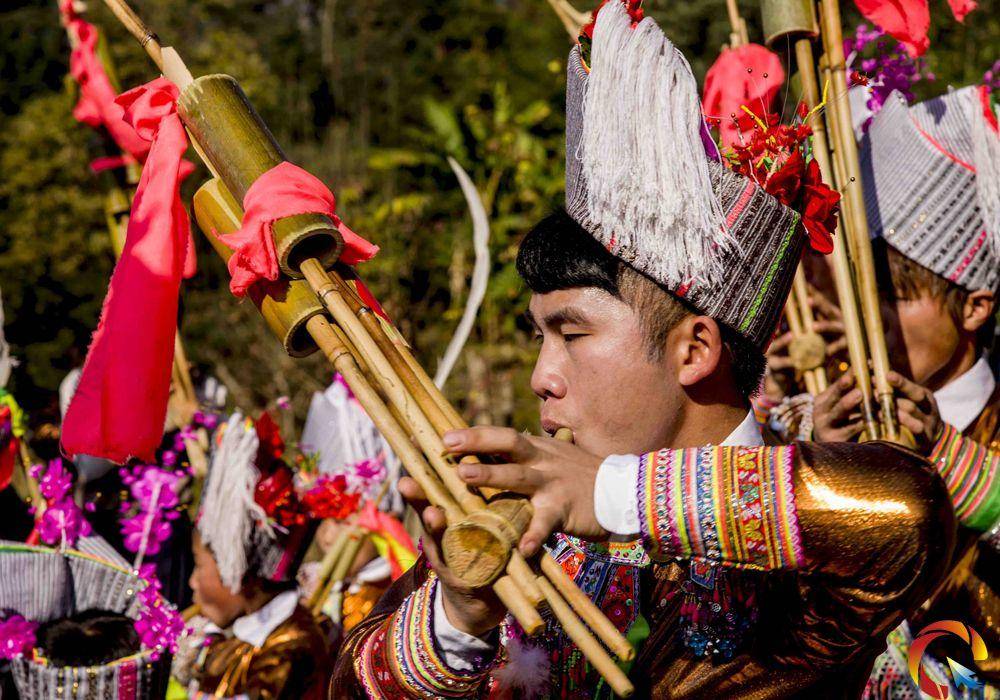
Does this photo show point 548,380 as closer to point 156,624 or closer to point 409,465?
point 409,465

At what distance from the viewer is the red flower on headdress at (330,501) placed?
4012mm

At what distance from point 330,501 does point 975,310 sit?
224cm

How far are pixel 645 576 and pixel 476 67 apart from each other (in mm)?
17260

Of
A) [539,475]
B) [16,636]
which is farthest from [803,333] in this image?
[16,636]

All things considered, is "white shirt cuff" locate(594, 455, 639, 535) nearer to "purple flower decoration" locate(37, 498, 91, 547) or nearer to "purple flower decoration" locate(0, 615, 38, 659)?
"purple flower decoration" locate(0, 615, 38, 659)

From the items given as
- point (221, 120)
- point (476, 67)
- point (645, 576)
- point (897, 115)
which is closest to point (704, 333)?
point (645, 576)

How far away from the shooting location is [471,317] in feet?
10.5

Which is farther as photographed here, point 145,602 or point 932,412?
point 145,602

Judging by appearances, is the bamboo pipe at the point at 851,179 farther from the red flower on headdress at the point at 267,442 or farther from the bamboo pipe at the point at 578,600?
the red flower on headdress at the point at 267,442

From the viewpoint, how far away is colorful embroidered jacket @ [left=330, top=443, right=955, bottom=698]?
1.42 metres

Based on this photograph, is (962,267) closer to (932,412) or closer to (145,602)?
(932,412)

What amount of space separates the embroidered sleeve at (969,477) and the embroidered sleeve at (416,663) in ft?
4.53

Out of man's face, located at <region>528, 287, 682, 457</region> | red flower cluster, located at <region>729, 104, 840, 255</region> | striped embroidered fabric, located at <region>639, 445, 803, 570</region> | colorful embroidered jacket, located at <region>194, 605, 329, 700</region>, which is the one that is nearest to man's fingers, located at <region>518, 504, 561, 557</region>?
Answer: striped embroidered fabric, located at <region>639, 445, 803, 570</region>

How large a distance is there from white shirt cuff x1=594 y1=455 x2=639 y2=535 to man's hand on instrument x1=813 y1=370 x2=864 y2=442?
4.54ft
